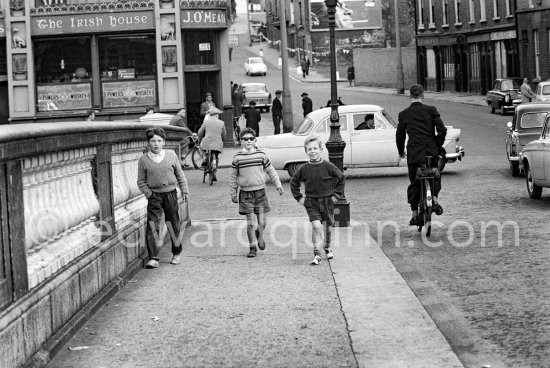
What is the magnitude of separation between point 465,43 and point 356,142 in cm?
4302

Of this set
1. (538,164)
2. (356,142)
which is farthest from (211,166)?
(538,164)

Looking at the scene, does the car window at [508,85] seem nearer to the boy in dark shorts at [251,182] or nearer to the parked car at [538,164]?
the parked car at [538,164]

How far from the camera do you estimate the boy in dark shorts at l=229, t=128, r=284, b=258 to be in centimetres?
1263

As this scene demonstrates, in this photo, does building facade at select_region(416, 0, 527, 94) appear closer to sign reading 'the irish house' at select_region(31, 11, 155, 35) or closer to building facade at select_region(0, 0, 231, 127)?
building facade at select_region(0, 0, 231, 127)

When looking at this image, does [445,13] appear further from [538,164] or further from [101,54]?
[538,164]

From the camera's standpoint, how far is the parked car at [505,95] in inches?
1839

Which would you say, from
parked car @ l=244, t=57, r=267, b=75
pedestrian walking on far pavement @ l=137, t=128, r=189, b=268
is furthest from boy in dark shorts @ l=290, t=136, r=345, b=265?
parked car @ l=244, t=57, r=267, b=75

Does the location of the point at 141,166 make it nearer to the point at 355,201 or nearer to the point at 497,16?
the point at 355,201

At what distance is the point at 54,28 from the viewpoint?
33.2 metres

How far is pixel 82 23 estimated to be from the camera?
1308 inches

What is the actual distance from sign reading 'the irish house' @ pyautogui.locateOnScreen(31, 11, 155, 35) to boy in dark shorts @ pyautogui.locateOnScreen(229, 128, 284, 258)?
21315mm

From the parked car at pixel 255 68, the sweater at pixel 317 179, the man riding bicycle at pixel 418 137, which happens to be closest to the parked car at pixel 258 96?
the parked car at pixel 255 68

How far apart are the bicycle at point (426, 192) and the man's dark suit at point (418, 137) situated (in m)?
0.12

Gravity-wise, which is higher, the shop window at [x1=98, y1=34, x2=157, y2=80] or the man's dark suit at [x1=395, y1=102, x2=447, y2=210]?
the shop window at [x1=98, y1=34, x2=157, y2=80]
